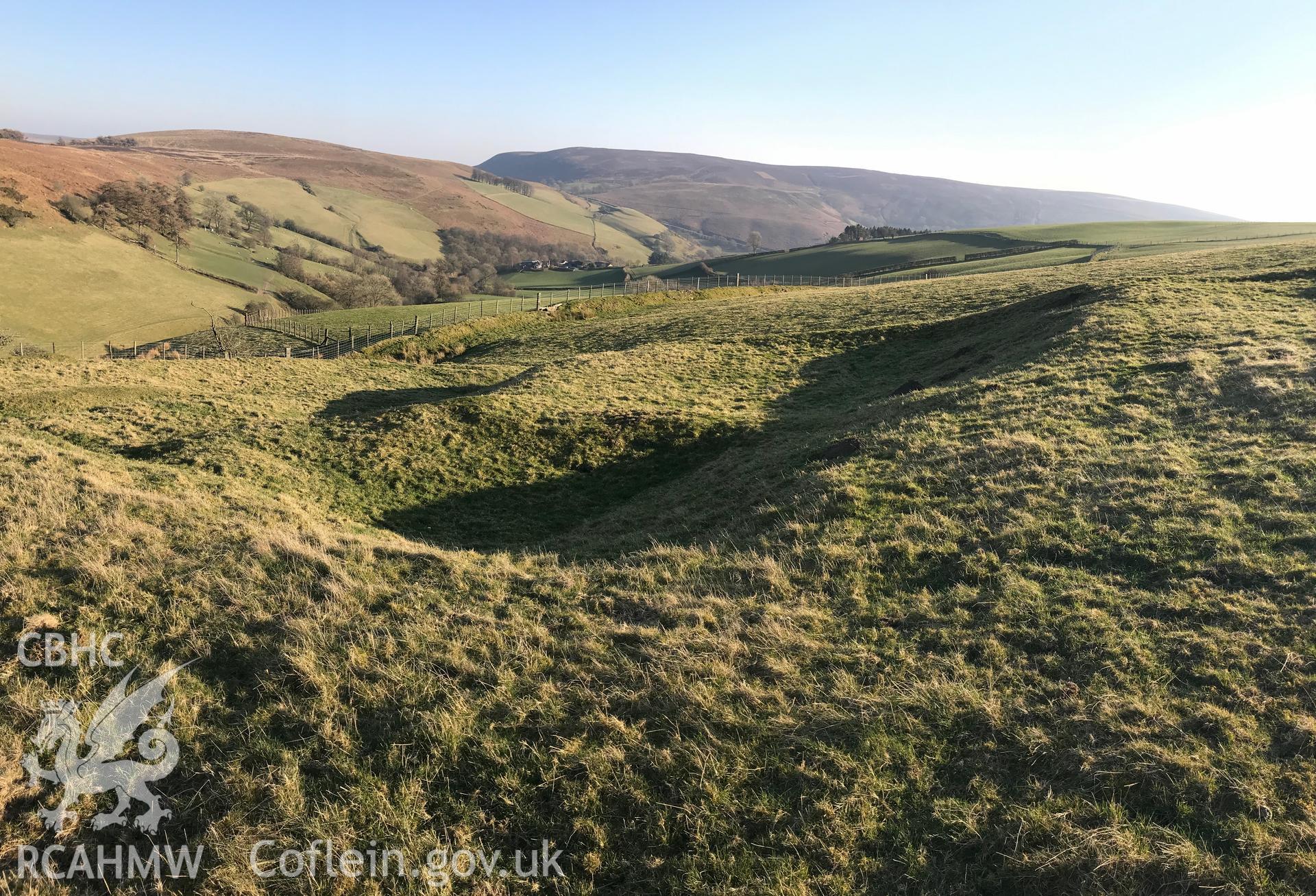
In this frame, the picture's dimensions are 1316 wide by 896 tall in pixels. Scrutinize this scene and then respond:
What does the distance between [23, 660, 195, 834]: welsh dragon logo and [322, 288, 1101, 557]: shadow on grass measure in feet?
22.2

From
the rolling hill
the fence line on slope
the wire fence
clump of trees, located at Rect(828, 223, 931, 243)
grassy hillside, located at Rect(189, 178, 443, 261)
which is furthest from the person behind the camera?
clump of trees, located at Rect(828, 223, 931, 243)

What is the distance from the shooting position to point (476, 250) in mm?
152500

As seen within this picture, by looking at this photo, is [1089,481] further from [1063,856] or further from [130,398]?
[130,398]

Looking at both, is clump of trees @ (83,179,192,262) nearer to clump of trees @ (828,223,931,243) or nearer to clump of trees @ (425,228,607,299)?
clump of trees @ (425,228,607,299)

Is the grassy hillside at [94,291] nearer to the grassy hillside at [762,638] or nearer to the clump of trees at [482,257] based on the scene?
the clump of trees at [482,257]

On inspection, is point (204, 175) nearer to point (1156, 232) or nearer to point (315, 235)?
point (315, 235)

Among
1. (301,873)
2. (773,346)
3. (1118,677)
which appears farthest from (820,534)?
(773,346)

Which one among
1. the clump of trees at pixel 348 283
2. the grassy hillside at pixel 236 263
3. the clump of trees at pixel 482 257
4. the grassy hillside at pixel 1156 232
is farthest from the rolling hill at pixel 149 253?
the grassy hillside at pixel 1156 232

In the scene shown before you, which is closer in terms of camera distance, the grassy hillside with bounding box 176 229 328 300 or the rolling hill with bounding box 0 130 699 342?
the rolling hill with bounding box 0 130 699 342

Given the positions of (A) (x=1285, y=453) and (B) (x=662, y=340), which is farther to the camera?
(B) (x=662, y=340)

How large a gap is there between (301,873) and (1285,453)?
16.5 metres

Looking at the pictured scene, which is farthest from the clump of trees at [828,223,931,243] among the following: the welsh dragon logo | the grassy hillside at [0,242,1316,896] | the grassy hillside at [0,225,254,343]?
the welsh dragon logo

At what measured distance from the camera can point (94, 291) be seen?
229 feet

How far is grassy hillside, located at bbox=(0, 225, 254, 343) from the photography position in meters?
61.7
